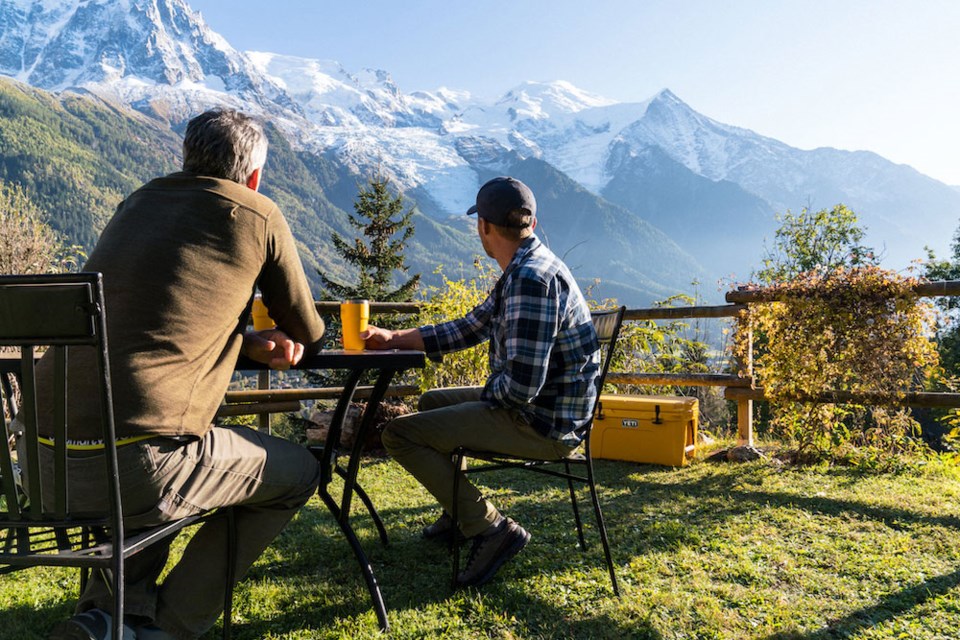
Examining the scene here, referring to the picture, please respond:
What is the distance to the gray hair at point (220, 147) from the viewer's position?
1627 millimetres

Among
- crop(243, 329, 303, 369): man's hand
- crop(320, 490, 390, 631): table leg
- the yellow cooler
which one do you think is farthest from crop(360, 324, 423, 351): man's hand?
the yellow cooler

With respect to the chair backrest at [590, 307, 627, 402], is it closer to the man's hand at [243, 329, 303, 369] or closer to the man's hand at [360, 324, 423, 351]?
the man's hand at [360, 324, 423, 351]

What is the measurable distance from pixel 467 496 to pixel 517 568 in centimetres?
42

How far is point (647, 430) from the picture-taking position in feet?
14.2

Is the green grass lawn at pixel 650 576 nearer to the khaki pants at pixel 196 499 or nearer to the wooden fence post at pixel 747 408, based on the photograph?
the khaki pants at pixel 196 499

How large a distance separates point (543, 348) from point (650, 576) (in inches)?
39.5

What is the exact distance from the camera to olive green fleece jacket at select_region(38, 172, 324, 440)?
Result: 1382 millimetres

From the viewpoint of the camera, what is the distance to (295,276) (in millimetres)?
1710

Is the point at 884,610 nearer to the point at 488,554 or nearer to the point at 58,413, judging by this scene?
the point at 488,554

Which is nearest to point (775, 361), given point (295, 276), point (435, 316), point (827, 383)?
point (827, 383)

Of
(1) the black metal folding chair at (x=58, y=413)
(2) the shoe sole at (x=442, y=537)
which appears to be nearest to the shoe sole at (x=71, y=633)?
(1) the black metal folding chair at (x=58, y=413)

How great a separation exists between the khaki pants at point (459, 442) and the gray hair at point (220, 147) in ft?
3.19

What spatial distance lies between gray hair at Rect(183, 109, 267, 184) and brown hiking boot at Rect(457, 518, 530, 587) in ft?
4.74

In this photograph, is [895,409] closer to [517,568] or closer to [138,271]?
[517,568]
